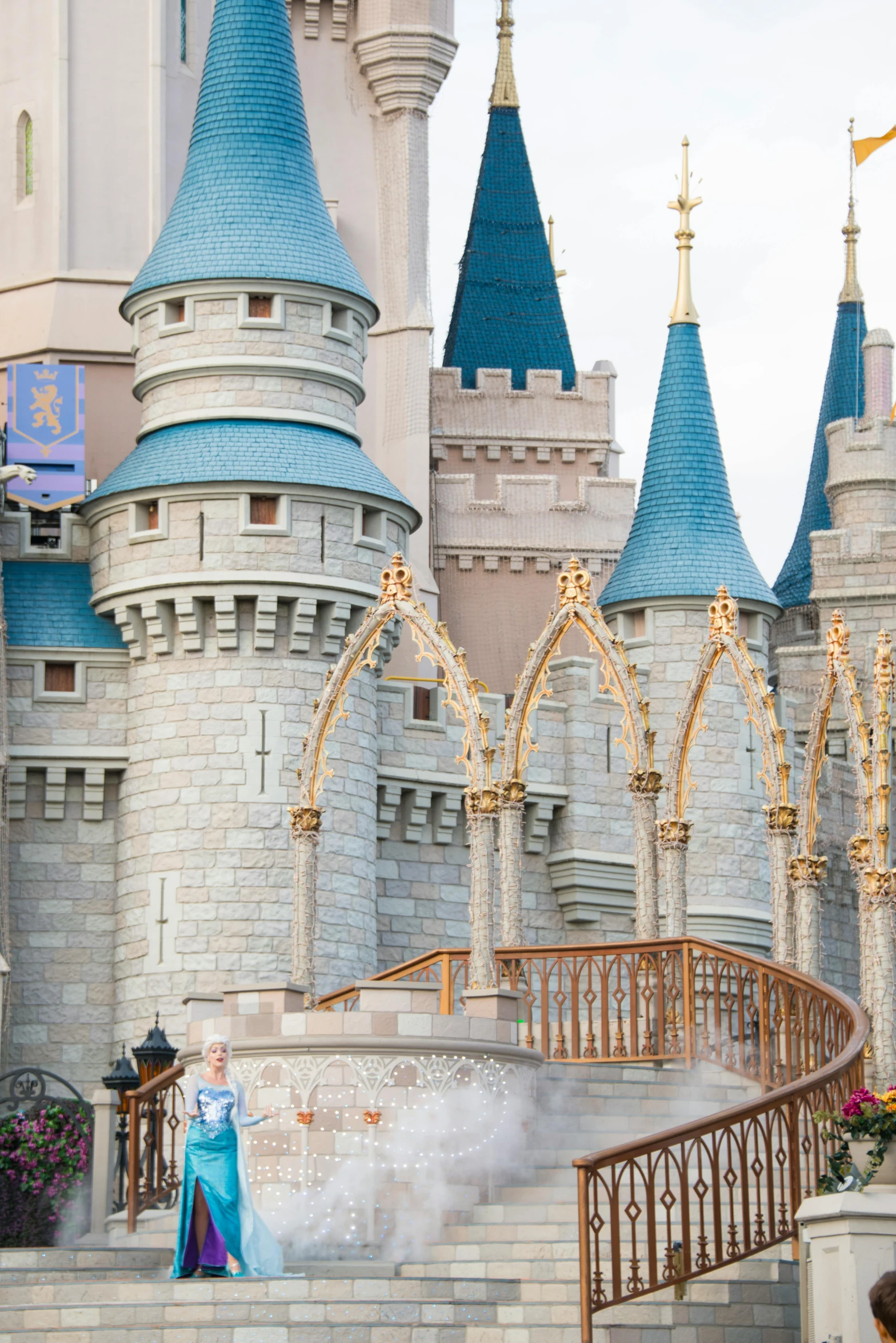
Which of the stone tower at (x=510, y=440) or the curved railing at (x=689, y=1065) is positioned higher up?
the stone tower at (x=510, y=440)

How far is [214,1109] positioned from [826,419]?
2295cm

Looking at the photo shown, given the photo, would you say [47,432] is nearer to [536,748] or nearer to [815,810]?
[536,748]

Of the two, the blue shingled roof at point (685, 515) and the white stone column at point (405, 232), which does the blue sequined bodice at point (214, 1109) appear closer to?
the blue shingled roof at point (685, 515)

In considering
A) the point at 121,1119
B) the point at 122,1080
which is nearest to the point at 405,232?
the point at 122,1080

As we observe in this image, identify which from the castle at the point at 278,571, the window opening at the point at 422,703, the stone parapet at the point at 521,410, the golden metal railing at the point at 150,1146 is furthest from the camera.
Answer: the stone parapet at the point at 521,410

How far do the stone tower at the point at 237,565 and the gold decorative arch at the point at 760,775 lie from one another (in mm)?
3890

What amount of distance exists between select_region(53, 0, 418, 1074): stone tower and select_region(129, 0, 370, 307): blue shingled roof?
25 millimetres

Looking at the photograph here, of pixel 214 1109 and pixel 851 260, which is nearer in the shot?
pixel 214 1109

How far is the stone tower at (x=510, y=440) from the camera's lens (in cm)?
3159

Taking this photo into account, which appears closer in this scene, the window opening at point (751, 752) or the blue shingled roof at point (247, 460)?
the blue shingled roof at point (247, 460)

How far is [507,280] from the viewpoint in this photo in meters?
35.2

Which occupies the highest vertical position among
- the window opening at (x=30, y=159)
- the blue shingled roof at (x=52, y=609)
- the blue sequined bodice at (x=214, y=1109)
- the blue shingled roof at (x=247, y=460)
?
the window opening at (x=30, y=159)

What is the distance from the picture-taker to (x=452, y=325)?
35469 mm

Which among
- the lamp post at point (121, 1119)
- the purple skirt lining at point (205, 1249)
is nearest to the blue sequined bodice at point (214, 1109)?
the purple skirt lining at point (205, 1249)
